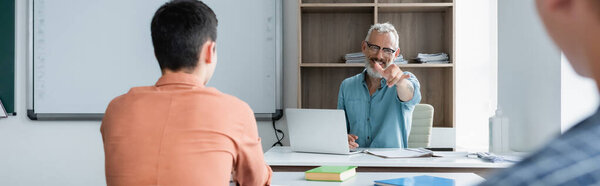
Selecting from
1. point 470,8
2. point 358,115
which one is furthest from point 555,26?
point 470,8

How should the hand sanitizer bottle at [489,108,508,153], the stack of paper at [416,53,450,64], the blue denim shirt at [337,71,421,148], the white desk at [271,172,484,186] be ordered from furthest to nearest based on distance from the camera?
1. the stack of paper at [416,53,450,64]
2. the blue denim shirt at [337,71,421,148]
3. the hand sanitizer bottle at [489,108,508,153]
4. the white desk at [271,172,484,186]

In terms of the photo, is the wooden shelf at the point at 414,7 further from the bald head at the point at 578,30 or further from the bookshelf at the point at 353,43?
the bald head at the point at 578,30

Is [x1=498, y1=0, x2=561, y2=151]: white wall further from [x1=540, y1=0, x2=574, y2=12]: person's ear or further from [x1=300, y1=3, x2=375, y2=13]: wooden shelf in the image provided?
[x1=540, y1=0, x2=574, y2=12]: person's ear

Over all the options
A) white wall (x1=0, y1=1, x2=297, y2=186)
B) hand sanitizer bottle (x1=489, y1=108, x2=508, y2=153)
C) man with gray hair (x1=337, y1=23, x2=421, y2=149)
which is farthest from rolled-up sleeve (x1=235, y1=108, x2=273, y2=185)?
white wall (x1=0, y1=1, x2=297, y2=186)

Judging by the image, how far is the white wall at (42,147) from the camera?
3.76 m

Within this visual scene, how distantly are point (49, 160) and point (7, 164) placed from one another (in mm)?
359

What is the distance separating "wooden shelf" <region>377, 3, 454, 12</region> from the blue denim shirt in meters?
0.64

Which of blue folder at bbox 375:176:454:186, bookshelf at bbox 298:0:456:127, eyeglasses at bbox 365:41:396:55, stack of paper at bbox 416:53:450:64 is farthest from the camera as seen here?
bookshelf at bbox 298:0:456:127

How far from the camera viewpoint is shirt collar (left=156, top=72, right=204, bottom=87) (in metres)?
1.22

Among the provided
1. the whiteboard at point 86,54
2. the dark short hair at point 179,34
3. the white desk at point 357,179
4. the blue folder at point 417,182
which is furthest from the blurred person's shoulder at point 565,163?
the whiteboard at point 86,54

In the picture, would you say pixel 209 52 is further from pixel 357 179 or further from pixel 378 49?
pixel 378 49

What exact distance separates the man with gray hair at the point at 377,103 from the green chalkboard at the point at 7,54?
8.66 ft

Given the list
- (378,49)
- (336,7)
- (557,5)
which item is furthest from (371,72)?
(557,5)

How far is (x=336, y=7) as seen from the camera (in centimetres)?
334
